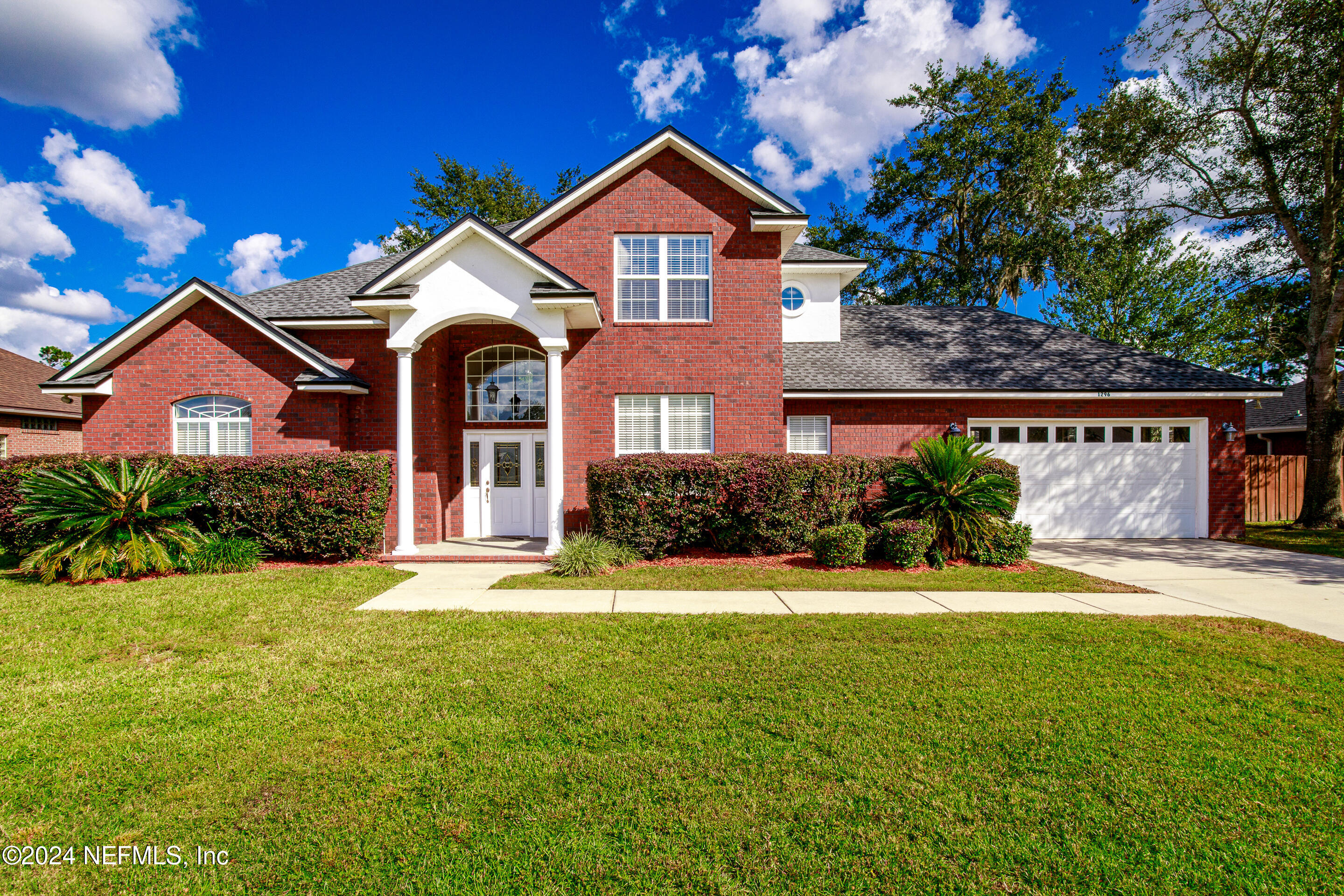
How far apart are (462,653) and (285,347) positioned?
8598mm

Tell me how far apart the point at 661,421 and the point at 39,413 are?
78.7ft

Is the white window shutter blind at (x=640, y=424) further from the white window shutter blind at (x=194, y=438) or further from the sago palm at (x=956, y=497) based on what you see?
the white window shutter blind at (x=194, y=438)

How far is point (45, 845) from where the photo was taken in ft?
9.14

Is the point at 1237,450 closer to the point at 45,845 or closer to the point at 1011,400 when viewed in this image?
the point at 1011,400

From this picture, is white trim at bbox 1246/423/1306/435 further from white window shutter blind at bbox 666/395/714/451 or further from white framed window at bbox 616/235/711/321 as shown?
white framed window at bbox 616/235/711/321

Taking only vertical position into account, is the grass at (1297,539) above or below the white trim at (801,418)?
below

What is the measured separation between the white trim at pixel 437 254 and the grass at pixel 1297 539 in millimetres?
15299

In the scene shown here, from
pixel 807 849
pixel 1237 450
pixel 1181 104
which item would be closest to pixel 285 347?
pixel 807 849

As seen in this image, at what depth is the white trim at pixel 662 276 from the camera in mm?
11828

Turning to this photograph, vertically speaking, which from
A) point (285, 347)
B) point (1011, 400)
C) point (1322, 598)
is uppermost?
point (285, 347)

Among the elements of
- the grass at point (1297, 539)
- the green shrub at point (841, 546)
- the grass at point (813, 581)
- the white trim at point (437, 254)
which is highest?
the white trim at point (437, 254)

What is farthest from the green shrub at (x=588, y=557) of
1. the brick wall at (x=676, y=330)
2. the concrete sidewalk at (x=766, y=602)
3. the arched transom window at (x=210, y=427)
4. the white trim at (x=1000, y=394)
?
the arched transom window at (x=210, y=427)

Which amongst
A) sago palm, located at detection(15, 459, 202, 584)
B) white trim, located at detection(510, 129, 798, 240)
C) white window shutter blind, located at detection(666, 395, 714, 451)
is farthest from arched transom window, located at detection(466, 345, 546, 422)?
sago palm, located at detection(15, 459, 202, 584)

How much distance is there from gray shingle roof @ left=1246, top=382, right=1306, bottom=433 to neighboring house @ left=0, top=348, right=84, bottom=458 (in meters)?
43.2
